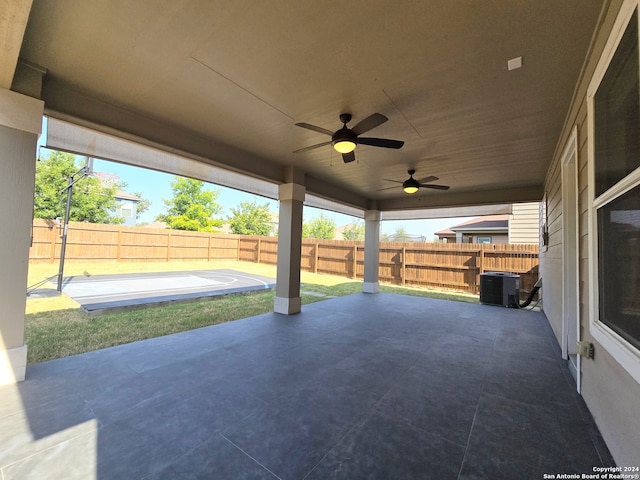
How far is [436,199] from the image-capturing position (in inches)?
290

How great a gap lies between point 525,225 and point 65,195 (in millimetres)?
18444

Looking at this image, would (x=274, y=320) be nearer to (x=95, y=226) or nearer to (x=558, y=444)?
(x=558, y=444)

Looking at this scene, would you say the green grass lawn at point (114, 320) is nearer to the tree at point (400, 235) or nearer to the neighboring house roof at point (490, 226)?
the neighboring house roof at point (490, 226)

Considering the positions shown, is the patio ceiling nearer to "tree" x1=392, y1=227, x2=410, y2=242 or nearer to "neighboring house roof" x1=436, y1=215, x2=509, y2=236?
"neighboring house roof" x1=436, y1=215, x2=509, y2=236

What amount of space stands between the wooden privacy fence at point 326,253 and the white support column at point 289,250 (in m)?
5.68

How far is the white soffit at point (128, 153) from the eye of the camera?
10.0ft

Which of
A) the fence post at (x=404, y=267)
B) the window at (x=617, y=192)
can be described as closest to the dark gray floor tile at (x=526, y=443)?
the window at (x=617, y=192)

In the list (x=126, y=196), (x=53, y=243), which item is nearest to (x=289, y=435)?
(x=53, y=243)

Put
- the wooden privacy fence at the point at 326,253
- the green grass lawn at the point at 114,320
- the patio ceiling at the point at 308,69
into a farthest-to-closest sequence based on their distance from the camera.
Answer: the wooden privacy fence at the point at 326,253
the green grass lawn at the point at 114,320
the patio ceiling at the point at 308,69

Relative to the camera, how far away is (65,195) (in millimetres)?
12578

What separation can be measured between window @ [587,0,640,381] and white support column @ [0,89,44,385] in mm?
4228

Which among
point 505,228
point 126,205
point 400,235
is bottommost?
point 505,228

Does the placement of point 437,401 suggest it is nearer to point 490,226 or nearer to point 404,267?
point 404,267

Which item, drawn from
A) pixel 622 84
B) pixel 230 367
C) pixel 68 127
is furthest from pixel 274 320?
pixel 622 84
